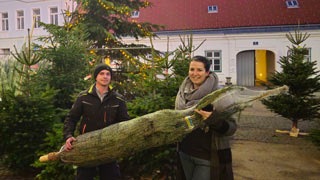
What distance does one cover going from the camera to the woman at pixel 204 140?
90.6 inches

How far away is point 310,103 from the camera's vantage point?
7.41m

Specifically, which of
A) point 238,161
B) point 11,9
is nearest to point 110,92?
point 238,161

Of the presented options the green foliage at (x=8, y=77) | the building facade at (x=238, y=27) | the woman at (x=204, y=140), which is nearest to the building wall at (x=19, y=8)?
the building facade at (x=238, y=27)

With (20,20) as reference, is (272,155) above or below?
below

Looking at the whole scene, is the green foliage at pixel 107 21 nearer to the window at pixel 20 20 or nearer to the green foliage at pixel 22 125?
the green foliage at pixel 22 125

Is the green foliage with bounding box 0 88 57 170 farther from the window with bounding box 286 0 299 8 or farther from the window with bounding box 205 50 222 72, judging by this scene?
the window with bounding box 286 0 299 8

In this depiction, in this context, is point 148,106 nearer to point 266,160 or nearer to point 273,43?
point 266,160

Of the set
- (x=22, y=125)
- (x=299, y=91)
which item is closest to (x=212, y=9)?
(x=299, y=91)

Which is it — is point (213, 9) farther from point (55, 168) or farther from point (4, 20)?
point (55, 168)

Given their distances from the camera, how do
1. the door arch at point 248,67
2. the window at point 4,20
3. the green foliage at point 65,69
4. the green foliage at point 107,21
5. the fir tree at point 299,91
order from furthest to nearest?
1. the window at point 4,20
2. the door arch at point 248,67
3. the green foliage at point 107,21
4. the fir tree at point 299,91
5. the green foliage at point 65,69

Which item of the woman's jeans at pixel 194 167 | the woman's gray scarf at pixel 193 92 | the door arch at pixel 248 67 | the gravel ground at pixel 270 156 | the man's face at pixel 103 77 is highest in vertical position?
the door arch at pixel 248 67

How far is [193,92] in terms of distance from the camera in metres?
2.49

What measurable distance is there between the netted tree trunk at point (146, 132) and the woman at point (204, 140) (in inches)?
4.3

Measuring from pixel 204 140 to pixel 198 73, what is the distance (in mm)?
589
